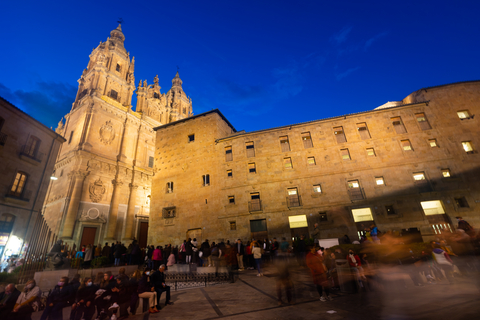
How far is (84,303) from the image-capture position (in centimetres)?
619

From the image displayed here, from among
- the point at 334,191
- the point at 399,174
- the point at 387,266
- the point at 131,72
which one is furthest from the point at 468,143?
the point at 131,72

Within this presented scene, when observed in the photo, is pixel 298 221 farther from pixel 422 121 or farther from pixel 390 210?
pixel 422 121

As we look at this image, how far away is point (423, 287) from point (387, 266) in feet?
4.99

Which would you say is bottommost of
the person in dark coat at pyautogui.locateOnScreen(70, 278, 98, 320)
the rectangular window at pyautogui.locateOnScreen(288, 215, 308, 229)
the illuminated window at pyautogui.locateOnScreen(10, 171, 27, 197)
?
the person in dark coat at pyautogui.locateOnScreen(70, 278, 98, 320)

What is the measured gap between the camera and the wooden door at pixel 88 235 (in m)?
24.4

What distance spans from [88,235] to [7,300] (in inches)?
893

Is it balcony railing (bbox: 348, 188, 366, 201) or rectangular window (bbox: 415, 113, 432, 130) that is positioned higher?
rectangular window (bbox: 415, 113, 432, 130)

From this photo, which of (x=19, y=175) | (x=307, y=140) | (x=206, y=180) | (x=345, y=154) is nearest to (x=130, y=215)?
(x=19, y=175)

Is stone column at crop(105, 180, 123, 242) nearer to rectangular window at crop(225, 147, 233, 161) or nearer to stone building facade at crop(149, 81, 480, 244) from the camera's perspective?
stone building facade at crop(149, 81, 480, 244)

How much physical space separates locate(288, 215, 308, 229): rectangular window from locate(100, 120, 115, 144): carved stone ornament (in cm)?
2678

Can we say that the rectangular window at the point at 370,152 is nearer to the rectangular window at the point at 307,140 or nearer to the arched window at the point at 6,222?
the rectangular window at the point at 307,140

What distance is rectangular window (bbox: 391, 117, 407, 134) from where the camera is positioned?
2044 centimetres

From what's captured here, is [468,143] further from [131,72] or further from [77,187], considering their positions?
[131,72]

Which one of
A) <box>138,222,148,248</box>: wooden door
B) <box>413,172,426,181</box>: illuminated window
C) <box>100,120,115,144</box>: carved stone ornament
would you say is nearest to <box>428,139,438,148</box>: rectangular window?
<box>413,172,426,181</box>: illuminated window
